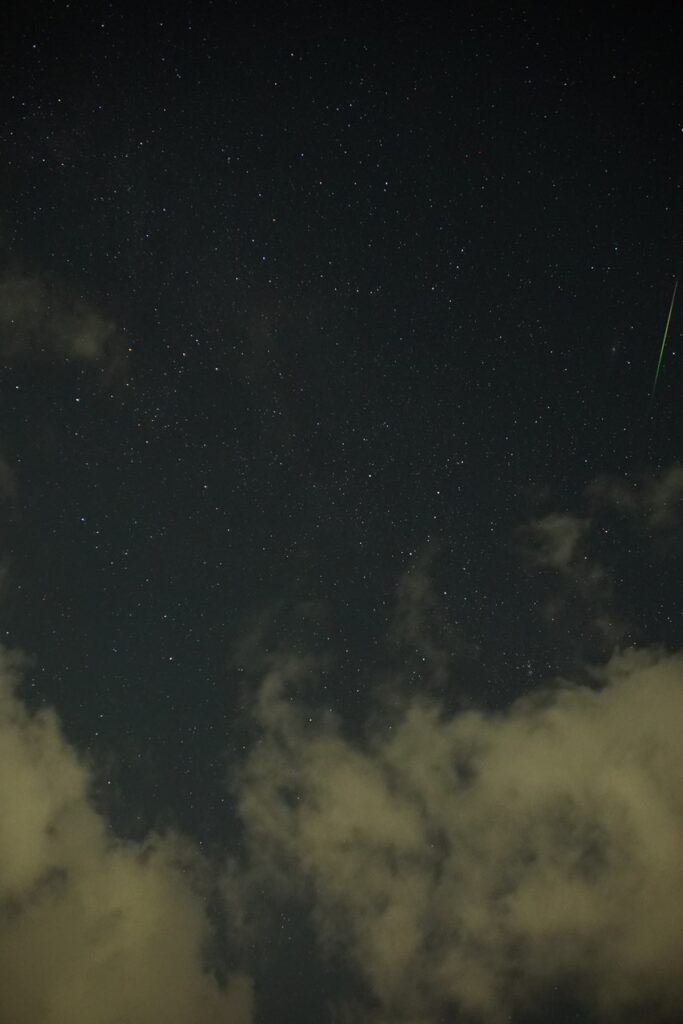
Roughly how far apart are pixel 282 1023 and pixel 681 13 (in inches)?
3022

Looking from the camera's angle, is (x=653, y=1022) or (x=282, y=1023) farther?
(x=653, y=1022)

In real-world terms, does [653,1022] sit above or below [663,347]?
below

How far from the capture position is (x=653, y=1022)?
72.1m

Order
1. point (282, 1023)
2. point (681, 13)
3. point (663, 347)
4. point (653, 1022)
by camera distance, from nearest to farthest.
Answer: point (681, 13), point (663, 347), point (282, 1023), point (653, 1022)

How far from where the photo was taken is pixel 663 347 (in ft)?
16.5

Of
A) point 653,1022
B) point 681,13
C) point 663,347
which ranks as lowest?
point 653,1022

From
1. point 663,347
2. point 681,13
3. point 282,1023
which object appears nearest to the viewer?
point 681,13

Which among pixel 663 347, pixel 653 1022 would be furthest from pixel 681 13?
pixel 653 1022

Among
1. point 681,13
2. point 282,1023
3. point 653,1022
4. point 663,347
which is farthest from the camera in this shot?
point 653,1022

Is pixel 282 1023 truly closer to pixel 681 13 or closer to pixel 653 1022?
pixel 653 1022

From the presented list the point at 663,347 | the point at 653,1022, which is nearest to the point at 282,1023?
the point at 653,1022

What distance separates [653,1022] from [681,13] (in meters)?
111

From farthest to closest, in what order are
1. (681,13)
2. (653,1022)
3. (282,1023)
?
(653,1022) → (282,1023) → (681,13)

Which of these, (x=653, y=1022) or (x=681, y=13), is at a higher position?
(x=681, y=13)
